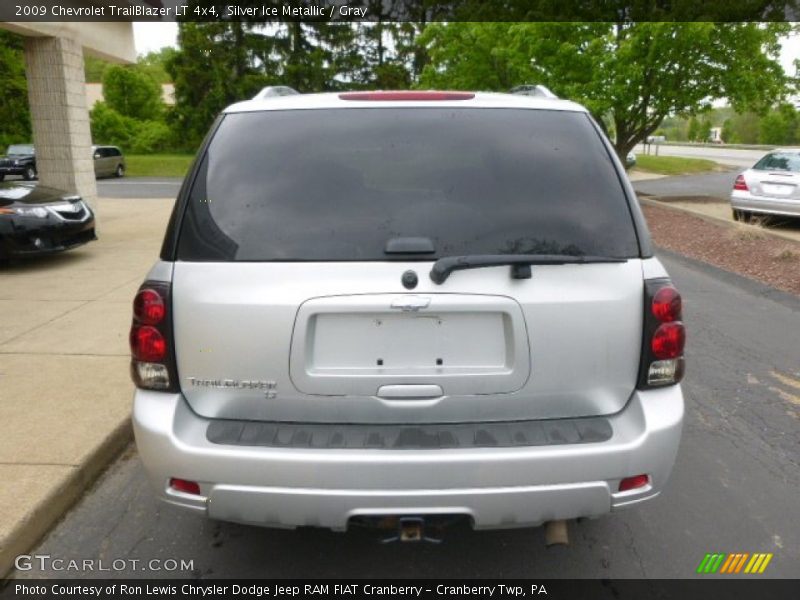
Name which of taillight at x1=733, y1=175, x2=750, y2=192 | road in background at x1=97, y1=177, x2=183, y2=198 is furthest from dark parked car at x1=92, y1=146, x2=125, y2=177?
taillight at x1=733, y1=175, x2=750, y2=192

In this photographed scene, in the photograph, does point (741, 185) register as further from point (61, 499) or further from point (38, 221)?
point (61, 499)

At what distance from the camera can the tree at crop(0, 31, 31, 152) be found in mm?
24359

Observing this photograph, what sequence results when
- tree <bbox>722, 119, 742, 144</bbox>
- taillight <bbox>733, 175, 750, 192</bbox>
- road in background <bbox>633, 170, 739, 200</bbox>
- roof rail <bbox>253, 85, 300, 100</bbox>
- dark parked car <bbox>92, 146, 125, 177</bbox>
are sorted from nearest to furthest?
1. roof rail <bbox>253, 85, 300, 100</bbox>
2. taillight <bbox>733, 175, 750, 192</bbox>
3. road in background <bbox>633, 170, 739, 200</bbox>
4. dark parked car <bbox>92, 146, 125, 177</bbox>
5. tree <bbox>722, 119, 742, 144</bbox>

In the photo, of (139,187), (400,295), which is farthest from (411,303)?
(139,187)

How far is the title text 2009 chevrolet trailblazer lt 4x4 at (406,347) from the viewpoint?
219 cm

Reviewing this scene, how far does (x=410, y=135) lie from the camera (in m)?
2.53

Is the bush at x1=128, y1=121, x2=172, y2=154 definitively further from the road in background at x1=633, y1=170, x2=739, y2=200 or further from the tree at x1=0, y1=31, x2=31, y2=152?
the road in background at x1=633, y1=170, x2=739, y2=200

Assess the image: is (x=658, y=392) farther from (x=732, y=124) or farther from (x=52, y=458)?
(x=732, y=124)

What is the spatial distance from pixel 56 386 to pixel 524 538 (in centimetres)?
325

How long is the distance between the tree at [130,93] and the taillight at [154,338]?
51759mm

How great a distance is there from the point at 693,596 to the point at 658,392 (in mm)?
893

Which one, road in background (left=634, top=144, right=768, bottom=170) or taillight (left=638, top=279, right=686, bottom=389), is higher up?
taillight (left=638, top=279, right=686, bottom=389)

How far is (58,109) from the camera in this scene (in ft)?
36.1

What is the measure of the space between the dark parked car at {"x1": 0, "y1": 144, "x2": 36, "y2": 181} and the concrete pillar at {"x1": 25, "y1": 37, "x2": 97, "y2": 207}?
18.5 metres
